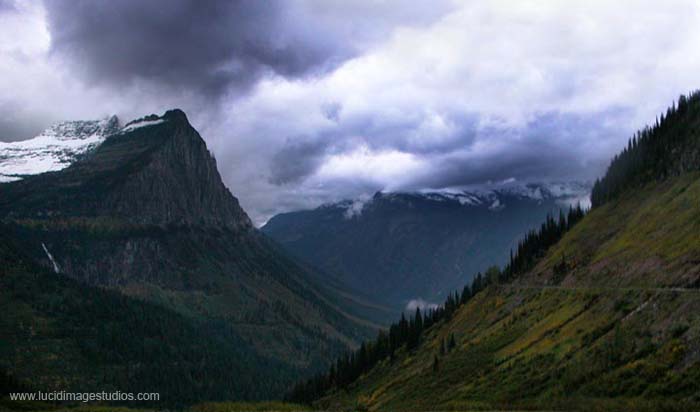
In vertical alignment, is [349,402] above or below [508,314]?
below

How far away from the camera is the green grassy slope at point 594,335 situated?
72562mm

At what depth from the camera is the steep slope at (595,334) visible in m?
72.6

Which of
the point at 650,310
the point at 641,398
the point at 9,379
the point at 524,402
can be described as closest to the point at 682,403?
the point at 641,398

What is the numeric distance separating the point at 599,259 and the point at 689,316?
8148 centimetres

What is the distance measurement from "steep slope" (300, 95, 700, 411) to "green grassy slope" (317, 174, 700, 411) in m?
0.28

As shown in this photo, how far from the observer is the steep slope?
72625mm

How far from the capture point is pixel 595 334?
99.6 meters

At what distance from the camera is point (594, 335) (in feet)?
327

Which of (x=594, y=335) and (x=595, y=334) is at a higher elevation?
(x=595, y=334)

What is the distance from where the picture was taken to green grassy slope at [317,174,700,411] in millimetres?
72562

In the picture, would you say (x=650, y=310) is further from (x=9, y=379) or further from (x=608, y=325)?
(x=9, y=379)

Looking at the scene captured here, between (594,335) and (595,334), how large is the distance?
0.24 meters

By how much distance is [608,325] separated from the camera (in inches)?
3927

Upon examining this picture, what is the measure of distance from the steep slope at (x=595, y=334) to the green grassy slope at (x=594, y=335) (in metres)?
0.28
